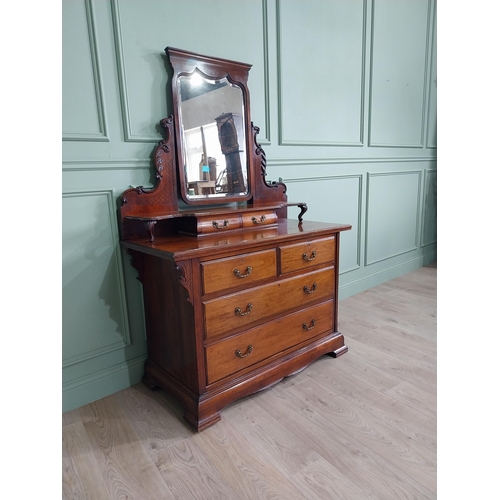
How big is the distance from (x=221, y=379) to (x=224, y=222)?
2.45 ft

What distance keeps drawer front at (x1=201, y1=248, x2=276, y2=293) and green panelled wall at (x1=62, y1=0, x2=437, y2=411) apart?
1.95 ft

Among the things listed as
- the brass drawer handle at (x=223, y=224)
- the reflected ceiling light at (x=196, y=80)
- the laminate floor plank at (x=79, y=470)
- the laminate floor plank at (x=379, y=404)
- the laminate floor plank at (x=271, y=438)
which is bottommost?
the laminate floor plank at (x=79, y=470)

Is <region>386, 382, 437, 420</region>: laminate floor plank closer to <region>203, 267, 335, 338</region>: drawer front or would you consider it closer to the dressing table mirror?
the dressing table mirror

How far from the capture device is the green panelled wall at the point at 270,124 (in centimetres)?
174

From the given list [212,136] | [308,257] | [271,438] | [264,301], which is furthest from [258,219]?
[271,438]

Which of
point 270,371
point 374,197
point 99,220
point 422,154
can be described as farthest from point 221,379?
point 422,154

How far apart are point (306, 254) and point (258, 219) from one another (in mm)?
318

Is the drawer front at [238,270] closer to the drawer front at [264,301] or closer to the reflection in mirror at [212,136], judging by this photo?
the drawer front at [264,301]

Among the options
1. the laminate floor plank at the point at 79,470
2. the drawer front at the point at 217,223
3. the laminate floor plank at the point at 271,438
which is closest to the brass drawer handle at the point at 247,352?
the laminate floor plank at the point at 271,438

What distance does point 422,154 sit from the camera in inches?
151

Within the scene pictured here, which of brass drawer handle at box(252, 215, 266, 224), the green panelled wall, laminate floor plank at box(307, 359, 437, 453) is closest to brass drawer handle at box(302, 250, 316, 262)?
brass drawer handle at box(252, 215, 266, 224)

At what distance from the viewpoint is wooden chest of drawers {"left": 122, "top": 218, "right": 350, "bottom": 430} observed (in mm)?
1606
